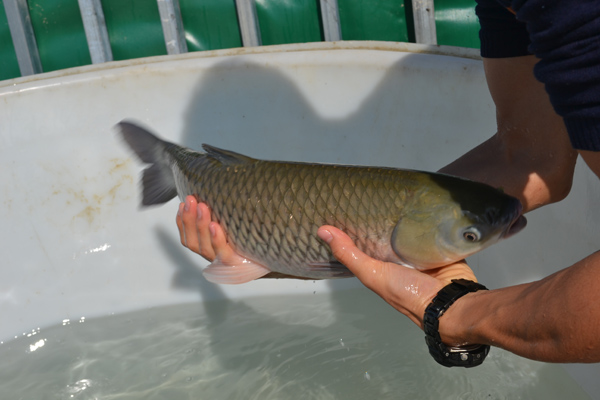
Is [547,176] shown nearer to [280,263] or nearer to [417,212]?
[417,212]

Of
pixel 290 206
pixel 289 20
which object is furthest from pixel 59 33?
pixel 290 206

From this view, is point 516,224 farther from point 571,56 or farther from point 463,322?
point 571,56

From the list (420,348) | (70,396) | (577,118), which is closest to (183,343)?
(70,396)

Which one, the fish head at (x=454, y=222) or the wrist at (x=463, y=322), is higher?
the fish head at (x=454, y=222)

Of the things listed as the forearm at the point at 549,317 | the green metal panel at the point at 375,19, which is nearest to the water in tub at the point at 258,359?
the forearm at the point at 549,317

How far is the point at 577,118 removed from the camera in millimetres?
652

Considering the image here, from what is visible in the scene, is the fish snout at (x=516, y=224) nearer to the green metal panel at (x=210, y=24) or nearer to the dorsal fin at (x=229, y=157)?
the dorsal fin at (x=229, y=157)

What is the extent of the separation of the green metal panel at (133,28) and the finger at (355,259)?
223cm

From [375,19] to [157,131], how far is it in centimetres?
125

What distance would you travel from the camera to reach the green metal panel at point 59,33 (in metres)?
2.96

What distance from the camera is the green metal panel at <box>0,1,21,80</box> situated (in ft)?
9.85

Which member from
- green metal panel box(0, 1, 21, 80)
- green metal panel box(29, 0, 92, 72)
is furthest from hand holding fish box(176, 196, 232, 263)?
green metal panel box(0, 1, 21, 80)

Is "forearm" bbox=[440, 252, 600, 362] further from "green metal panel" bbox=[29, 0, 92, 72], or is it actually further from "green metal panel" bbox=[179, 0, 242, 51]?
"green metal panel" bbox=[29, 0, 92, 72]

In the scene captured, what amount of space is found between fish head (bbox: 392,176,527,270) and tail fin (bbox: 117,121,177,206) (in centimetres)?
59
